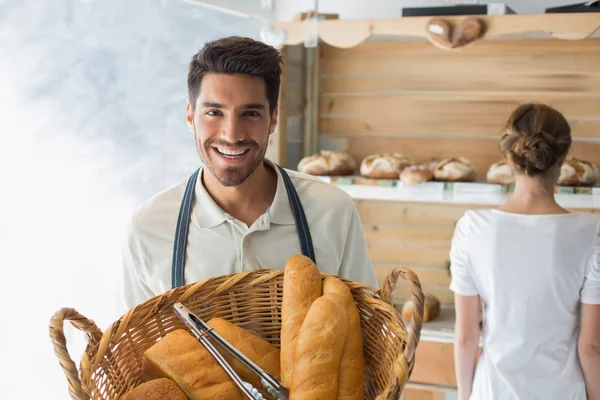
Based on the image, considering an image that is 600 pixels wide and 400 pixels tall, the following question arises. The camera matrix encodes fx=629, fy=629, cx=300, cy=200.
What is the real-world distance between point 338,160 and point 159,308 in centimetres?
187

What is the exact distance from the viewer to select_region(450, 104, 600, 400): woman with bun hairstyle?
1865mm

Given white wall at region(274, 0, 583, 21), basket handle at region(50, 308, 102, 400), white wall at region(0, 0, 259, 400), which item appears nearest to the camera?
basket handle at region(50, 308, 102, 400)

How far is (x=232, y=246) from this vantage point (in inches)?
52.6

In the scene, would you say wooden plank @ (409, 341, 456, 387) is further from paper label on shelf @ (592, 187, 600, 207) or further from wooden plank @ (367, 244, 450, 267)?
paper label on shelf @ (592, 187, 600, 207)

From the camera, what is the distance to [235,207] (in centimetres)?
139

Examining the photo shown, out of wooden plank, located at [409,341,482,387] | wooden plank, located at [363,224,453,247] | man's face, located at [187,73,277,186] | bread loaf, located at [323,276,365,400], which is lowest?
wooden plank, located at [409,341,482,387]

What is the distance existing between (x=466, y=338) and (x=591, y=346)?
15.1 inches

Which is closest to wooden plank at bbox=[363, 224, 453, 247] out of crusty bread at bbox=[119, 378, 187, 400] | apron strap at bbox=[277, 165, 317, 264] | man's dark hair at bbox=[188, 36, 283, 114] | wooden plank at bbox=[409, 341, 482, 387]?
wooden plank at bbox=[409, 341, 482, 387]

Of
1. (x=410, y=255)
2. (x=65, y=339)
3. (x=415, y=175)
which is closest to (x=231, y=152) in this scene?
(x=65, y=339)

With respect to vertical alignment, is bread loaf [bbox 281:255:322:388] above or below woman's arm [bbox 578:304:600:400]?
above

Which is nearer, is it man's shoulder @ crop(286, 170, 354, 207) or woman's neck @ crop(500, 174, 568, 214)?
man's shoulder @ crop(286, 170, 354, 207)

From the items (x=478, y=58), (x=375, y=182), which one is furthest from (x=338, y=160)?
(x=478, y=58)

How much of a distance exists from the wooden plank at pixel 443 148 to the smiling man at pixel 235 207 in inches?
67.9

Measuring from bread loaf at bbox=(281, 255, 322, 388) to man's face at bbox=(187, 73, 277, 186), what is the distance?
10.3 inches
